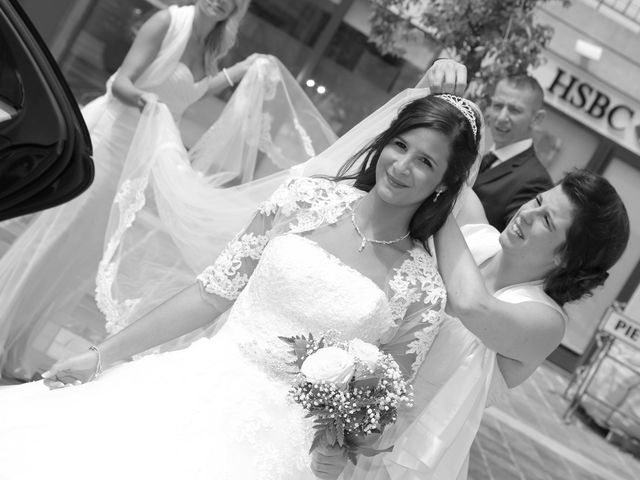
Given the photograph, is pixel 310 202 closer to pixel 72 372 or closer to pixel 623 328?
pixel 72 372

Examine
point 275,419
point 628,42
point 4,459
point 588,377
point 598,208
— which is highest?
point 628,42

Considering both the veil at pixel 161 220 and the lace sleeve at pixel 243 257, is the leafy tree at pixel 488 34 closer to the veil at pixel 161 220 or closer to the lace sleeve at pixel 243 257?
the veil at pixel 161 220

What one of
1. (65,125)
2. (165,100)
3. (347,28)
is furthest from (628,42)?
(65,125)

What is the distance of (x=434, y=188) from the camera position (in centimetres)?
357

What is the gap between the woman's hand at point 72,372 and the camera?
3.39m

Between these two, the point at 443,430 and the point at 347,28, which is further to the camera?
the point at 347,28

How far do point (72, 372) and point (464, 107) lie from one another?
5.48 ft

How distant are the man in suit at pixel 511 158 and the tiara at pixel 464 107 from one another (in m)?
2.00

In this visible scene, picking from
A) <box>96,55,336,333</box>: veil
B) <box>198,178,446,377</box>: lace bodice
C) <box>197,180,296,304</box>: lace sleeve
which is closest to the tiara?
<box>198,178,446,377</box>: lace bodice

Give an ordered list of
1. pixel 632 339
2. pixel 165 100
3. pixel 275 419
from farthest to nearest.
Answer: pixel 632 339 < pixel 165 100 < pixel 275 419

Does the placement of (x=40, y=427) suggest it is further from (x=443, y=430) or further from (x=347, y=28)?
(x=347, y=28)

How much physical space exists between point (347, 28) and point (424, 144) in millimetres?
11081

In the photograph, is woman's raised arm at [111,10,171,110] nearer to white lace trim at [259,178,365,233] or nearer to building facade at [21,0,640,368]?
white lace trim at [259,178,365,233]

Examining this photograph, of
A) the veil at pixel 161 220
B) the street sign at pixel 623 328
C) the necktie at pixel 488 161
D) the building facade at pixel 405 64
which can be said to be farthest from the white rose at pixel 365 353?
the building facade at pixel 405 64
